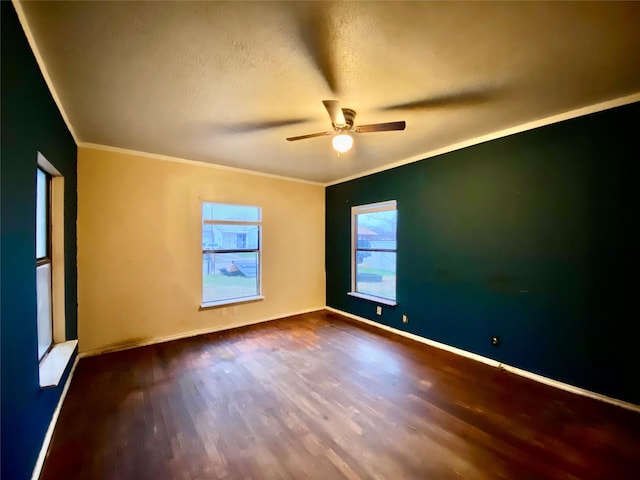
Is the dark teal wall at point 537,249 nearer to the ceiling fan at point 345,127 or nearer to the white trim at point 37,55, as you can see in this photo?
the ceiling fan at point 345,127

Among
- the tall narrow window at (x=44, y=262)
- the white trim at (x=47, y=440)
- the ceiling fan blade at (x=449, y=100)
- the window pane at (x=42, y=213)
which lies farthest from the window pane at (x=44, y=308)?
the ceiling fan blade at (x=449, y=100)

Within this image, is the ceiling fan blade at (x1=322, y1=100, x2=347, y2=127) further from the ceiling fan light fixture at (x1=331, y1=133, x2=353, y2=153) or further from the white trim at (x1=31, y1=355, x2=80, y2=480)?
the white trim at (x1=31, y1=355, x2=80, y2=480)

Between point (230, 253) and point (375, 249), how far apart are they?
2.36 m

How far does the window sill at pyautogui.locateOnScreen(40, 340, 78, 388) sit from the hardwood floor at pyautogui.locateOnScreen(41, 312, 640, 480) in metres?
0.38

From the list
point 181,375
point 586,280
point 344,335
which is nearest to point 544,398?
point 586,280

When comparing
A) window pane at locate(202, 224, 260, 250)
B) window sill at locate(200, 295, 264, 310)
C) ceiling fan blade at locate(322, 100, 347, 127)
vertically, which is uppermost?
ceiling fan blade at locate(322, 100, 347, 127)

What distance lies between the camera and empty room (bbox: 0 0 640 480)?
4.90 feet

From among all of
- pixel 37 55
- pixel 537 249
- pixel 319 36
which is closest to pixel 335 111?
pixel 319 36

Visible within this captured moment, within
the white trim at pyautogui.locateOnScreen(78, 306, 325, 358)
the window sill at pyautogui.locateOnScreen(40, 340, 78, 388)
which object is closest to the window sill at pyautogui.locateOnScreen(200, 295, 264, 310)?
the white trim at pyautogui.locateOnScreen(78, 306, 325, 358)

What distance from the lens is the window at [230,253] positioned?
409 centimetres

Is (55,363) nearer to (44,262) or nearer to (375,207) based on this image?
(44,262)

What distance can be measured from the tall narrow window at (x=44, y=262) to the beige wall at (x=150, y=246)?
32.0 inches

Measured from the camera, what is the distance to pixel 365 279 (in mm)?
4754

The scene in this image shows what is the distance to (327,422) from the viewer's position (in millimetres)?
2068
